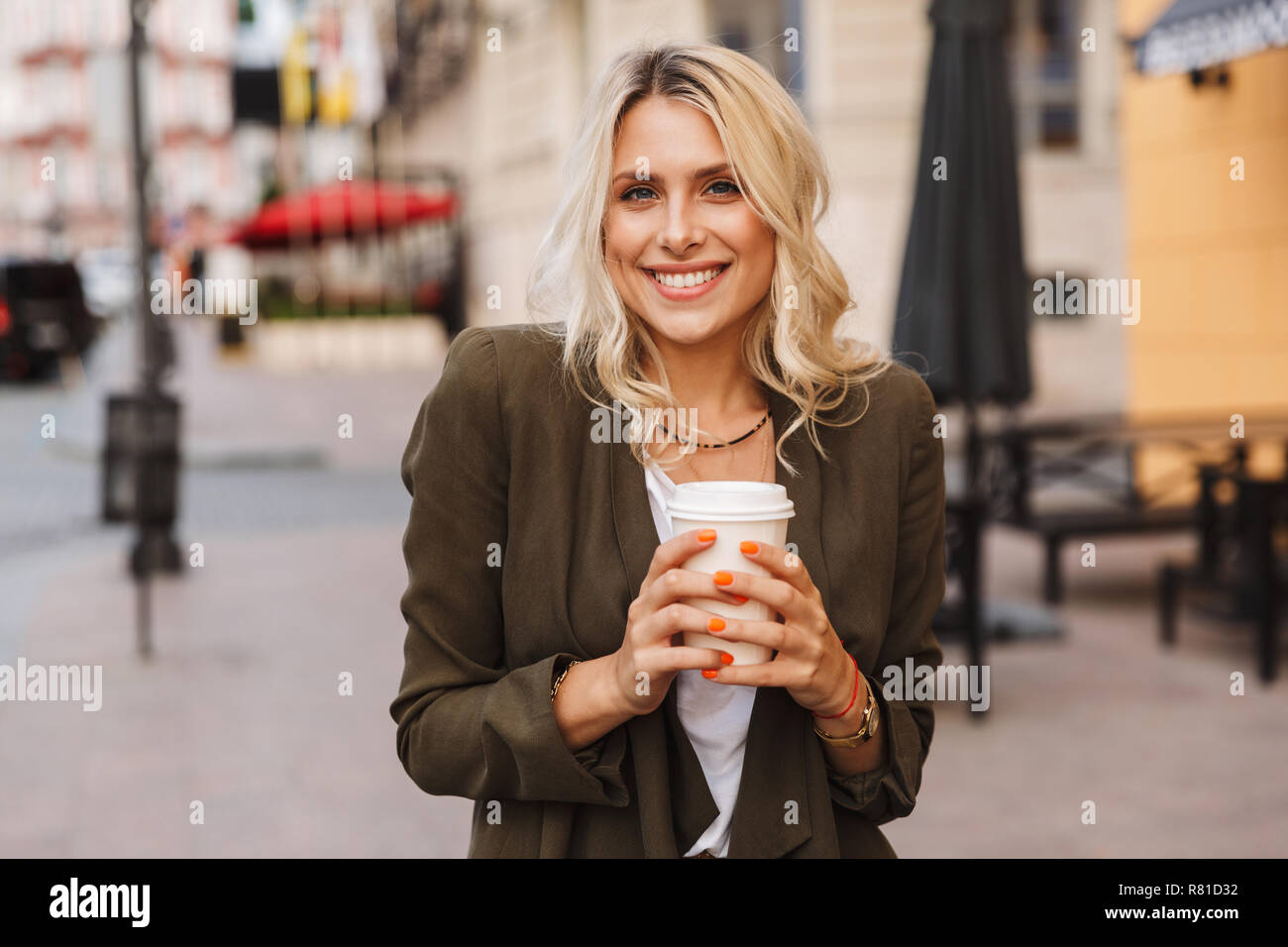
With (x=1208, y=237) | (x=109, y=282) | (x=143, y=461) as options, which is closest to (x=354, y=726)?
(x=143, y=461)

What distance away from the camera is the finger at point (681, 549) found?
151 cm

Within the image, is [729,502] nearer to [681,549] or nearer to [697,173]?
[681,549]

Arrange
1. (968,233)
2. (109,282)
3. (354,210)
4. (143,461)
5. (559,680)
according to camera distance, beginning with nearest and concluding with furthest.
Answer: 1. (559,680)
2. (968,233)
3. (143,461)
4. (354,210)
5. (109,282)

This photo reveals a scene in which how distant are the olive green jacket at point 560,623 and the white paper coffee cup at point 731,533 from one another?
0.24 m

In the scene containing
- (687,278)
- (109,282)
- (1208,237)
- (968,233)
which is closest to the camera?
(687,278)

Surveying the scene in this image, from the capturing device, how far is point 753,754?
5.87ft

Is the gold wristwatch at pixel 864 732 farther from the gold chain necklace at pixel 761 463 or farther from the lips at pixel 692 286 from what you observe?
the lips at pixel 692 286

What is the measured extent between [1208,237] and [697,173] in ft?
31.3

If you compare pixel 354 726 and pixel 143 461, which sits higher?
pixel 143 461

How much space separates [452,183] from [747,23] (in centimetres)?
1289

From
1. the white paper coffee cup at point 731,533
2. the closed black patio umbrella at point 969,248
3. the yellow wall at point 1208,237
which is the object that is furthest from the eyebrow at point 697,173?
the yellow wall at point 1208,237

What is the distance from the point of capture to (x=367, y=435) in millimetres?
16047

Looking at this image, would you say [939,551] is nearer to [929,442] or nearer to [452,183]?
[929,442]

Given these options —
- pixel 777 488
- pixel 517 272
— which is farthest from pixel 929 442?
pixel 517 272
